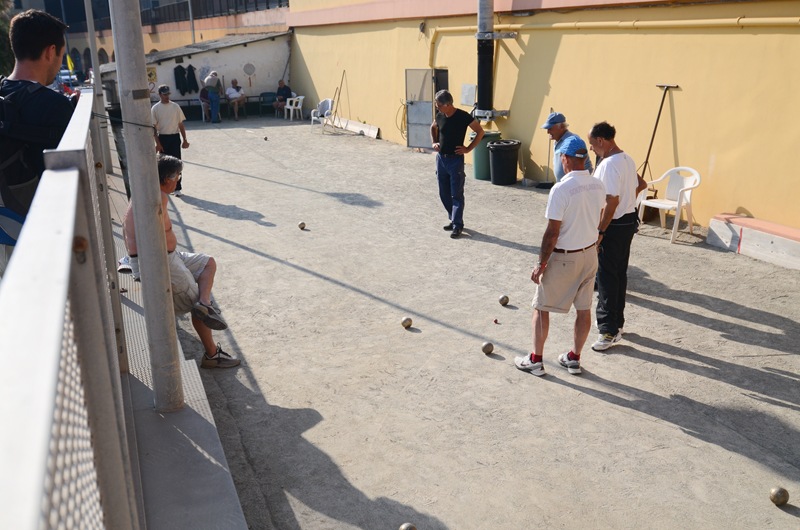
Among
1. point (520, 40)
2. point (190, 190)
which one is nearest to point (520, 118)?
point (520, 40)

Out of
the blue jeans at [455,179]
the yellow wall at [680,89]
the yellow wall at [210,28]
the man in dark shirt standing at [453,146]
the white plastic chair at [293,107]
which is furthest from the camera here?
the yellow wall at [210,28]

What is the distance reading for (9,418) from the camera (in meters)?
0.85

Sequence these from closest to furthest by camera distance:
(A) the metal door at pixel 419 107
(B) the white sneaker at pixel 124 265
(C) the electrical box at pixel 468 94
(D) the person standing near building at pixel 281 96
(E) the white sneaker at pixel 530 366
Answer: (E) the white sneaker at pixel 530 366 < (B) the white sneaker at pixel 124 265 < (C) the electrical box at pixel 468 94 < (A) the metal door at pixel 419 107 < (D) the person standing near building at pixel 281 96

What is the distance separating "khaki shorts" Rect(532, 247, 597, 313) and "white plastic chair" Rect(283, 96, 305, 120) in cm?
2194

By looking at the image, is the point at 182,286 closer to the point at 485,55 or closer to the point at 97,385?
the point at 97,385

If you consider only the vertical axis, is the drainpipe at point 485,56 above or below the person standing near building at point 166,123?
above

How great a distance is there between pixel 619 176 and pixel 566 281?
1216mm

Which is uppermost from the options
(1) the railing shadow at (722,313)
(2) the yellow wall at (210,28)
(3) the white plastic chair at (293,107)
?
(2) the yellow wall at (210,28)

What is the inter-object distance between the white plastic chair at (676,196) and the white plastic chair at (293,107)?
59.4ft

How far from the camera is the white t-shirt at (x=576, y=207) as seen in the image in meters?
5.50

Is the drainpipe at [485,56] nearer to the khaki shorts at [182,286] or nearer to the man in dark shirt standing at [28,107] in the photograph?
the khaki shorts at [182,286]

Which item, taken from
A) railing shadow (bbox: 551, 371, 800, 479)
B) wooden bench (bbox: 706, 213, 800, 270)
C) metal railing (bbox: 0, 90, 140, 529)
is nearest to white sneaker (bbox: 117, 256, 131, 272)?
railing shadow (bbox: 551, 371, 800, 479)

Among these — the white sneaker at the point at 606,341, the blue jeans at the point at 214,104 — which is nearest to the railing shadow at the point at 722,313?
the white sneaker at the point at 606,341

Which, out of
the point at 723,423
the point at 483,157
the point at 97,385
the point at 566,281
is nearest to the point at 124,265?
the point at 566,281
